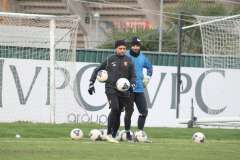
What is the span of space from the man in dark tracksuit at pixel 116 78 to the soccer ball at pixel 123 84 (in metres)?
0.11

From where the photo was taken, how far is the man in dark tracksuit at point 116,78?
1702 centimetres

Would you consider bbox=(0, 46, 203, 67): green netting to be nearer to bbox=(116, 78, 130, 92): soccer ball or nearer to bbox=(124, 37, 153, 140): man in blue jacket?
bbox=(124, 37, 153, 140): man in blue jacket

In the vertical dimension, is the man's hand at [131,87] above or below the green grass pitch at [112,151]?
above

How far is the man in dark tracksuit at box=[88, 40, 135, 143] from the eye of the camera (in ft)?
55.8

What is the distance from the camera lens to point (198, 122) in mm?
25547

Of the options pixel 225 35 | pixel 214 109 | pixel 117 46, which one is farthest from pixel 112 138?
pixel 214 109

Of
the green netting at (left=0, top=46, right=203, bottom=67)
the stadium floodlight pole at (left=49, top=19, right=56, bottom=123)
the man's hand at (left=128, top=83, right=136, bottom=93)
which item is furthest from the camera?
the green netting at (left=0, top=46, right=203, bottom=67)

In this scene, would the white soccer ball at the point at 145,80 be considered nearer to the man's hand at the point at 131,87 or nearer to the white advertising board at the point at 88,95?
the man's hand at the point at 131,87

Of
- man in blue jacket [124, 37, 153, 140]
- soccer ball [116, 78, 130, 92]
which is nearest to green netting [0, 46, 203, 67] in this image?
man in blue jacket [124, 37, 153, 140]

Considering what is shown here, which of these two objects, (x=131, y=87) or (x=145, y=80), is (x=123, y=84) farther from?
(x=145, y=80)

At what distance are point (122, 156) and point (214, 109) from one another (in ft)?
53.6

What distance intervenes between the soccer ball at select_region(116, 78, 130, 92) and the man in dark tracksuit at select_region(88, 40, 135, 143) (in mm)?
114

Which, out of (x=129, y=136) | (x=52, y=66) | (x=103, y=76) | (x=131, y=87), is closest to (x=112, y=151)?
(x=103, y=76)

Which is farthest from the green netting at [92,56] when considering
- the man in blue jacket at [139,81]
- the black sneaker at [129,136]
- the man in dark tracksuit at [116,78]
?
the man in dark tracksuit at [116,78]
